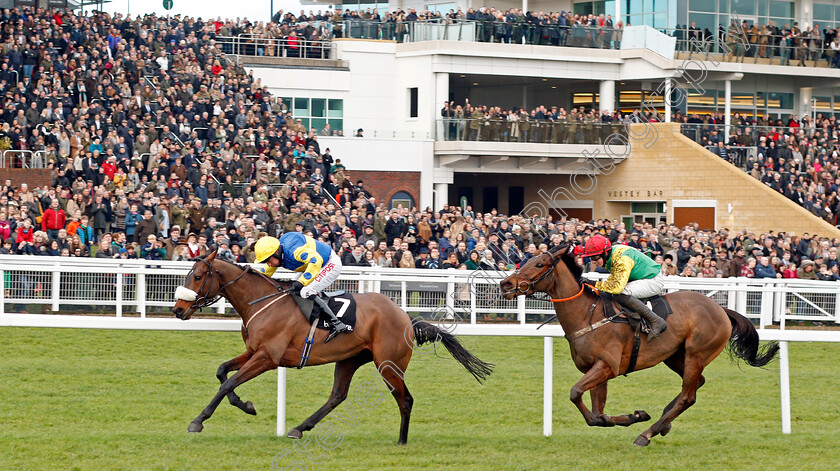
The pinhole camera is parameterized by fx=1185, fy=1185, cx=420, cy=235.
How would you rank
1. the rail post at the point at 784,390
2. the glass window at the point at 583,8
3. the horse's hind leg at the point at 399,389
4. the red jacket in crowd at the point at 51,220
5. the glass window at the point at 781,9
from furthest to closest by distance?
1. the glass window at the point at 781,9
2. the glass window at the point at 583,8
3. the red jacket in crowd at the point at 51,220
4. the rail post at the point at 784,390
5. the horse's hind leg at the point at 399,389

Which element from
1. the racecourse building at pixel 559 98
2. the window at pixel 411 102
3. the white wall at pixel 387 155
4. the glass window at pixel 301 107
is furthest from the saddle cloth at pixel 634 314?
the window at pixel 411 102

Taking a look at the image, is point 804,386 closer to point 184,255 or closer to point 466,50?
point 184,255

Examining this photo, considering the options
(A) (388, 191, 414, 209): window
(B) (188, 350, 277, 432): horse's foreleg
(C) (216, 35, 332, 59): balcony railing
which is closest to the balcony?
(A) (388, 191, 414, 209): window

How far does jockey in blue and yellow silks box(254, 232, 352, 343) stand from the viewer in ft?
25.5

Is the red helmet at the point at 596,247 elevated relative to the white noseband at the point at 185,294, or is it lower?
elevated

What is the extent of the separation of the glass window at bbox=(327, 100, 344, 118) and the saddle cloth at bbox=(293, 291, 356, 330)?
70.5 feet

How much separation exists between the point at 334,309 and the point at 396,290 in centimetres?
570

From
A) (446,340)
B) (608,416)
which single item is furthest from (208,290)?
(608,416)

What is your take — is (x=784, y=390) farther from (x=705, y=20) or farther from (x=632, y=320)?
(x=705, y=20)

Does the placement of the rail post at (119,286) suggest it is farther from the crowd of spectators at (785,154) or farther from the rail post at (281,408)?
the crowd of spectators at (785,154)

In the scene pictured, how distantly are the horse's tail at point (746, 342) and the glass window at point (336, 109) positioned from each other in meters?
21.4

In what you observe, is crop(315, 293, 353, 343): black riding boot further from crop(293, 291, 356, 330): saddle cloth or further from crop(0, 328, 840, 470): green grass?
crop(0, 328, 840, 470): green grass

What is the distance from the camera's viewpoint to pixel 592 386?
7.70m

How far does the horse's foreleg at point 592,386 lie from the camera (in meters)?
7.57
